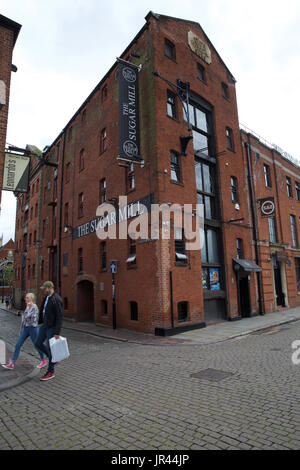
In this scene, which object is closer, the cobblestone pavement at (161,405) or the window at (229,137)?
the cobblestone pavement at (161,405)

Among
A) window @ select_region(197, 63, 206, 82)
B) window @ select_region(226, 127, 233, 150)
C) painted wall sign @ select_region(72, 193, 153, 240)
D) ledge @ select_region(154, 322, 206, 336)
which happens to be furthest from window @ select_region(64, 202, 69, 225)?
ledge @ select_region(154, 322, 206, 336)

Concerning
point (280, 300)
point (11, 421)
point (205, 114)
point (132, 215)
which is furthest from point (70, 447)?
point (280, 300)

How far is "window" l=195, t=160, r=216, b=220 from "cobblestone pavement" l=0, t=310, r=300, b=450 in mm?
9079

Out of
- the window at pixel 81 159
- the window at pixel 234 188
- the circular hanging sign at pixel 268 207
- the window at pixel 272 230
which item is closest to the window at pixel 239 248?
the window at pixel 234 188

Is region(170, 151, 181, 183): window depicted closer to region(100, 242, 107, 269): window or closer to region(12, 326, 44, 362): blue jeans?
region(100, 242, 107, 269): window

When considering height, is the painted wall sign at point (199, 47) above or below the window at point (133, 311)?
above

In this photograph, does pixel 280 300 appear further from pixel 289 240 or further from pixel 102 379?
pixel 102 379

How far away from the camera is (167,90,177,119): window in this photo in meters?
14.4

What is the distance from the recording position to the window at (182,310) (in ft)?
40.6

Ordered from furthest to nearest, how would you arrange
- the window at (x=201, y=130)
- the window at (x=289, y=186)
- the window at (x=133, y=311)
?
the window at (x=289, y=186)
the window at (x=201, y=130)
the window at (x=133, y=311)

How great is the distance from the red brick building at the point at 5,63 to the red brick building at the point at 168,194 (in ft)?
20.0

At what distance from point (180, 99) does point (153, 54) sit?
243 centimetres

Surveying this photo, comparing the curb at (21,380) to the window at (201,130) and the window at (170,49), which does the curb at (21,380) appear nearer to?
the window at (201,130)

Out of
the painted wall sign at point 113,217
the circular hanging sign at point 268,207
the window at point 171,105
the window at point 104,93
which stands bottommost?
the painted wall sign at point 113,217
